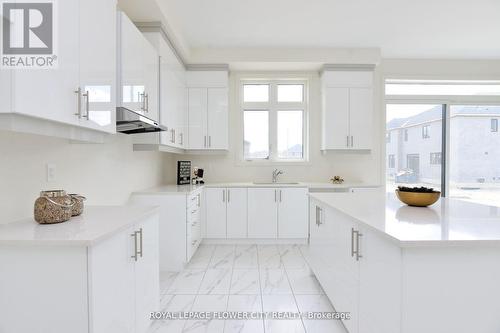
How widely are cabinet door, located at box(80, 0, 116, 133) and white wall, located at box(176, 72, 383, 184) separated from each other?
8.86 feet

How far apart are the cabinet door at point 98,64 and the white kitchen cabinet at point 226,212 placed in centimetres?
Result: 222

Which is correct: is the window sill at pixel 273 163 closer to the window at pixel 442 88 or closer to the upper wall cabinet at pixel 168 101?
the upper wall cabinet at pixel 168 101

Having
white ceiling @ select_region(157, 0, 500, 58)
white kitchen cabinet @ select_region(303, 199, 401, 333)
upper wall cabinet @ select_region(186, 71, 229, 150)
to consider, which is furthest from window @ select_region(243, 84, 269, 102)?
white kitchen cabinet @ select_region(303, 199, 401, 333)

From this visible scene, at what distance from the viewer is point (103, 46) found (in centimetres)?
169

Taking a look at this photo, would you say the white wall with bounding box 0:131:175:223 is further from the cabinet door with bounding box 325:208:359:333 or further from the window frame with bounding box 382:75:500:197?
the window frame with bounding box 382:75:500:197

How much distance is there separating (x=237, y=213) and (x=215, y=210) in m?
0.31

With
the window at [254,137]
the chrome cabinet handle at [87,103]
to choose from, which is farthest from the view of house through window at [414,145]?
the chrome cabinet handle at [87,103]

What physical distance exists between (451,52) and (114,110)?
15.8 ft

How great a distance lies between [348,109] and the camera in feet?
13.5

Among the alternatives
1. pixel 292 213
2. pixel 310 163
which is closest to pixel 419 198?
pixel 292 213

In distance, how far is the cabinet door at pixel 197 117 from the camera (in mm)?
4059

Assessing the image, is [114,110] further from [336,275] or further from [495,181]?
[495,181]

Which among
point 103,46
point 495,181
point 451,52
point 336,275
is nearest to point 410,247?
point 336,275

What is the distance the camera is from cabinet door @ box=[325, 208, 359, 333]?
5.49 feet
